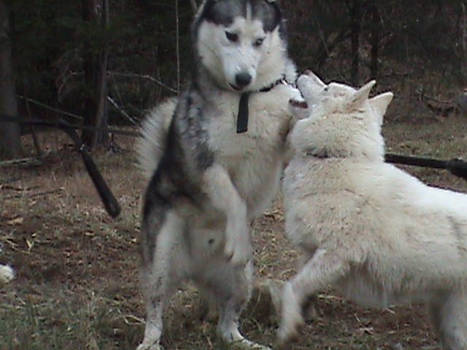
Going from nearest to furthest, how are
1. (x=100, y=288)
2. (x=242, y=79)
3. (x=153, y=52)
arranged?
(x=242, y=79) < (x=100, y=288) < (x=153, y=52)

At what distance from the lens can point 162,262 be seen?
467 cm

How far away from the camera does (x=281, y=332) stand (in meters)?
3.84

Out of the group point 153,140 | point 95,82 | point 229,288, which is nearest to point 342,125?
point 229,288

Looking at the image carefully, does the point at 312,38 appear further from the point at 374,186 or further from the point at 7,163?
the point at 374,186

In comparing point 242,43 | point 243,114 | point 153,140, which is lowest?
point 153,140

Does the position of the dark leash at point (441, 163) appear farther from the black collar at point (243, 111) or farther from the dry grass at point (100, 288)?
the dry grass at point (100, 288)

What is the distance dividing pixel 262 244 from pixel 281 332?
8.99 feet

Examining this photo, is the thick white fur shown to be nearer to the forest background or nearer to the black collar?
the black collar

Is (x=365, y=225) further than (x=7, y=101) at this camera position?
No

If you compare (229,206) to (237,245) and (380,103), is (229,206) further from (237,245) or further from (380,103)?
(380,103)

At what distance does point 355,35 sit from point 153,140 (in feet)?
32.5

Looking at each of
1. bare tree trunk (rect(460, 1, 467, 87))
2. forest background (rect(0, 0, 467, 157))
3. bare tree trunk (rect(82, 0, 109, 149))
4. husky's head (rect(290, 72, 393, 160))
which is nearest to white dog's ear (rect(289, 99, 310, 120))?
Answer: husky's head (rect(290, 72, 393, 160))

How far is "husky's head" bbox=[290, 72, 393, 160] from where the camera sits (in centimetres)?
406

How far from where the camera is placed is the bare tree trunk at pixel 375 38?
1429cm
